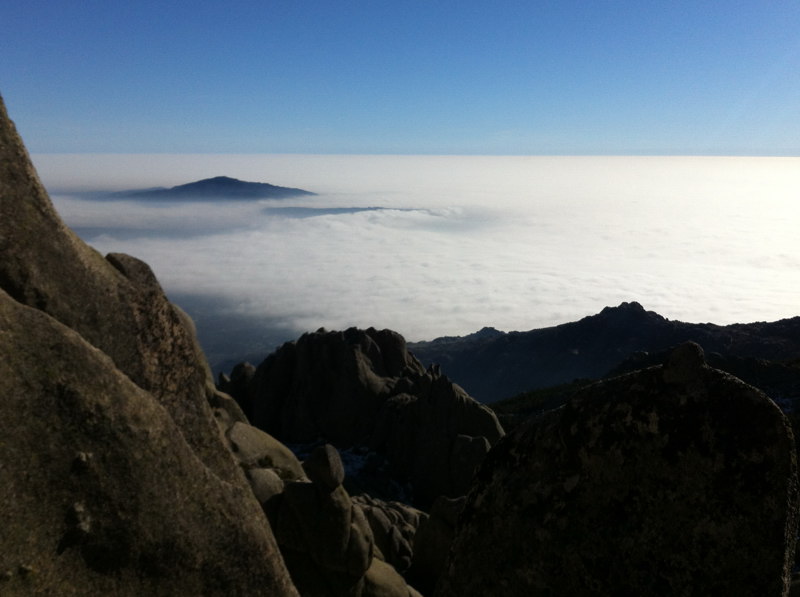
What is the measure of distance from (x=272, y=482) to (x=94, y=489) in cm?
1839

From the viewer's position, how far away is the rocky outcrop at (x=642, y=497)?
7.43 metres

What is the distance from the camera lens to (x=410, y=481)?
78750 millimetres

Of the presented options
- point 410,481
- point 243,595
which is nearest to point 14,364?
point 243,595

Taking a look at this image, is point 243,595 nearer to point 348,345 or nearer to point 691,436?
point 691,436

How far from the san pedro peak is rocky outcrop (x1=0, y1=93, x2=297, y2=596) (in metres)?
0.05

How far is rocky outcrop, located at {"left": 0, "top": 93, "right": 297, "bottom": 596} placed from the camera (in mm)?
15922

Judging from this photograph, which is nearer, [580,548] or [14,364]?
[580,548]

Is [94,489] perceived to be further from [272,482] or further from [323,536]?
[272,482]

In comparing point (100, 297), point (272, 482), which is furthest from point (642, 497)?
point (272, 482)

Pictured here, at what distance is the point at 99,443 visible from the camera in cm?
1723

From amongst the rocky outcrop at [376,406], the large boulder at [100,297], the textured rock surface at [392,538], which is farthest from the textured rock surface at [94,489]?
the rocky outcrop at [376,406]

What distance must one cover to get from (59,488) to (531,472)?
13.4m

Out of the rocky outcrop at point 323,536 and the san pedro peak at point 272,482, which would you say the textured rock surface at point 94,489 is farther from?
the rocky outcrop at point 323,536

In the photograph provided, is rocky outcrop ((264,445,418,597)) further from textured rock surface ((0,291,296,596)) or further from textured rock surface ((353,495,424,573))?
textured rock surface ((0,291,296,596))
